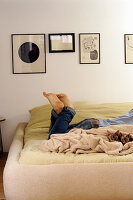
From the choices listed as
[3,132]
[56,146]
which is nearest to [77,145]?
[56,146]

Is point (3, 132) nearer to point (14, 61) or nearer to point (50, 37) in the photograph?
point (14, 61)

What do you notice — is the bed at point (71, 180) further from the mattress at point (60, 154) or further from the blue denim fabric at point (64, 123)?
the blue denim fabric at point (64, 123)

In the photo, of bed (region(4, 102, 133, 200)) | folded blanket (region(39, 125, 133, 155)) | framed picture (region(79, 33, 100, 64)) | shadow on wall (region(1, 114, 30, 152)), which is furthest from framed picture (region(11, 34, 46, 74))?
bed (region(4, 102, 133, 200))

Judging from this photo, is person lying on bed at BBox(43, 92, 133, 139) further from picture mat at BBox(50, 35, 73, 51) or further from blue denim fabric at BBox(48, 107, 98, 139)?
picture mat at BBox(50, 35, 73, 51)

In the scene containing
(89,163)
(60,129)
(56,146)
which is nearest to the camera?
(89,163)

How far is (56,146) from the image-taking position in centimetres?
230

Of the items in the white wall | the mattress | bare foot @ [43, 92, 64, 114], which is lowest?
the mattress

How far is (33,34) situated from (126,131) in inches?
80.9

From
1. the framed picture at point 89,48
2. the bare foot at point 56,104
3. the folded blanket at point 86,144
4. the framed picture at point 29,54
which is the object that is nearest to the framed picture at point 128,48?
the framed picture at point 89,48

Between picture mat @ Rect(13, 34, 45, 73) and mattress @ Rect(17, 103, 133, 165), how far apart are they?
56 cm

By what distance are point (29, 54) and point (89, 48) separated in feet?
2.63

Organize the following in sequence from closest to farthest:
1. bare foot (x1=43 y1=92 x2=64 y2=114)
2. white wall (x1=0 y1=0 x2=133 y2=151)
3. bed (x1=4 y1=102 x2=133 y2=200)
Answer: bed (x1=4 y1=102 x2=133 y2=200), bare foot (x1=43 y1=92 x2=64 y2=114), white wall (x1=0 y1=0 x2=133 y2=151)

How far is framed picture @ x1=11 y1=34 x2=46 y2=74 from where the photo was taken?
13.1 feet

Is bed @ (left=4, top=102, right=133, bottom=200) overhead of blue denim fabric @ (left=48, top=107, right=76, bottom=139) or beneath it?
beneath
